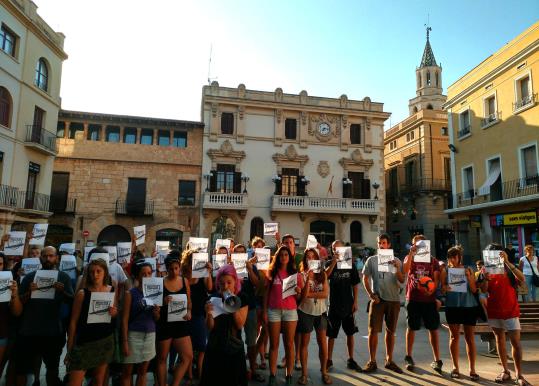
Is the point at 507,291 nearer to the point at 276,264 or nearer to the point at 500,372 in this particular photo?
the point at 500,372

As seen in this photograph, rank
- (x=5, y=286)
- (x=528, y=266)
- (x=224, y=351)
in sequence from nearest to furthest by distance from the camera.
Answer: (x=224, y=351), (x=5, y=286), (x=528, y=266)

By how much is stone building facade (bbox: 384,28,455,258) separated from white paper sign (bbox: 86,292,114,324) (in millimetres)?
28092

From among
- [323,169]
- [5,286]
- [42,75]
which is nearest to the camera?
[5,286]

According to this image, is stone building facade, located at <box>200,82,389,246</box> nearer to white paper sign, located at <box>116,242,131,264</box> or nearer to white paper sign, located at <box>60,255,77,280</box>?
white paper sign, located at <box>116,242,131,264</box>

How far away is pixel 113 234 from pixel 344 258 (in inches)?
831

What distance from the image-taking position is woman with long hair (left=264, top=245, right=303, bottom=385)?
523 centimetres

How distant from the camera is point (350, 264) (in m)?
6.12

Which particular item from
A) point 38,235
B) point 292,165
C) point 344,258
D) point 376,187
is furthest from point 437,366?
point 376,187

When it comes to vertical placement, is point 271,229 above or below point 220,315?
above

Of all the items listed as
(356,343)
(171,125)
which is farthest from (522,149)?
(171,125)

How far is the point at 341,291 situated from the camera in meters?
6.12

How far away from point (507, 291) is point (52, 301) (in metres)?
6.33

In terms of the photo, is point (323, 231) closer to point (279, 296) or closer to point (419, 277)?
point (419, 277)

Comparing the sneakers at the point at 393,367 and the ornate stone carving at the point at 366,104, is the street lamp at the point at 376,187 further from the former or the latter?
the sneakers at the point at 393,367
